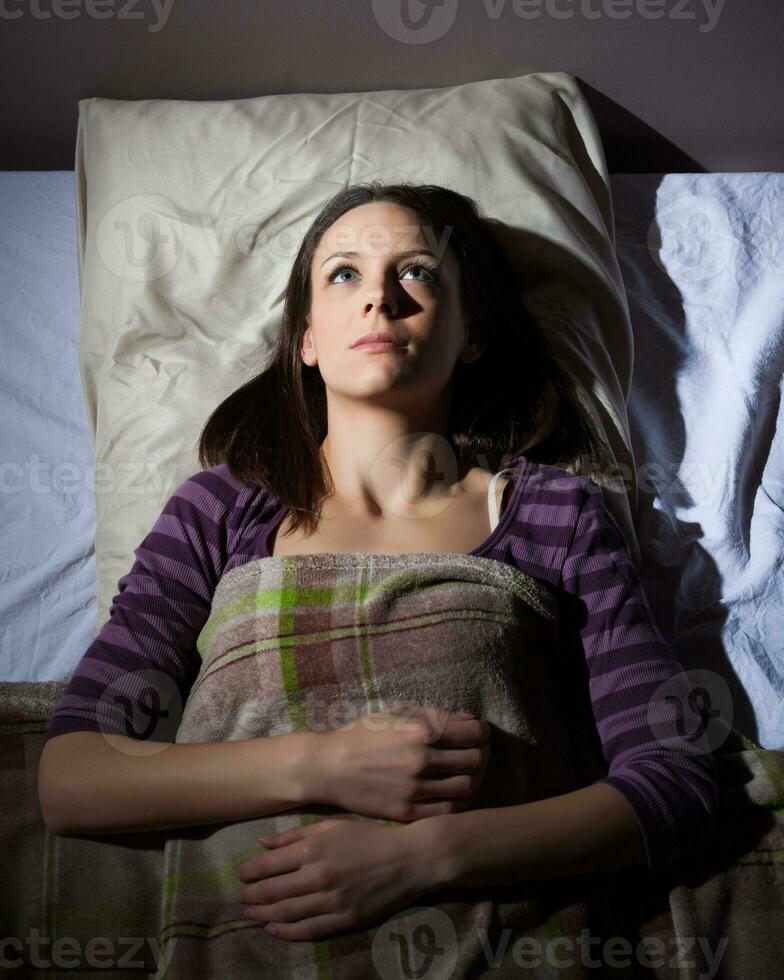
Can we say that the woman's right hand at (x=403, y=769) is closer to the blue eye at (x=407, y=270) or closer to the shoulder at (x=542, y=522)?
the shoulder at (x=542, y=522)

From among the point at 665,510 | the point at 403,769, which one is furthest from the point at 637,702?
the point at 665,510

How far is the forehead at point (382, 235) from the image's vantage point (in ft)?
3.50

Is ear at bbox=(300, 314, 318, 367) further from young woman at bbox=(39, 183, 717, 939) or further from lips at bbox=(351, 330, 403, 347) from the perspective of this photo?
lips at bbox=(351, 330, 403, 347)

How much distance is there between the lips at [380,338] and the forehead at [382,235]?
100 mm

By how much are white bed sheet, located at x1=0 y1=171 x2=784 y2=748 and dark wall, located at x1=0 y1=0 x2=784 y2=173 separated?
11 cm

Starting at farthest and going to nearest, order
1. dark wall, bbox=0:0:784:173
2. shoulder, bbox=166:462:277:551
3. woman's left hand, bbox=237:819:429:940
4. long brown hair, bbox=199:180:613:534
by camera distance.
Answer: dark wall, bbox=0:0:784:173 → long brown hair, bbox=199:180:613:534 → shoulder, bbox=166:462:277:551 → woman's left hand, bbox=237:819:429:940

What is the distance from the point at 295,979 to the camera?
0.77 m

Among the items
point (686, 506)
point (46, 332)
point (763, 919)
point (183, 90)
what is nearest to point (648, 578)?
point (686, 506)

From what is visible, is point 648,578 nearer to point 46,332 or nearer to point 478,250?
point 478,250

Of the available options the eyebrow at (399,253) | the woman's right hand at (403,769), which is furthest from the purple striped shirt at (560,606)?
the eyebrow at (399,253)

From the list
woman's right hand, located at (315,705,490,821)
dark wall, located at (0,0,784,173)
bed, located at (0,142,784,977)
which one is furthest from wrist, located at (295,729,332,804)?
dark wall, located at (0,0,784,173)

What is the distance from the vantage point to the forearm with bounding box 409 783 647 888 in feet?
2.59

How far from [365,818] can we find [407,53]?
1145 millimetres

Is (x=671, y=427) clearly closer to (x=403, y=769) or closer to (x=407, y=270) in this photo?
(x=407, y=270)
